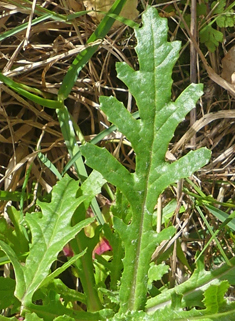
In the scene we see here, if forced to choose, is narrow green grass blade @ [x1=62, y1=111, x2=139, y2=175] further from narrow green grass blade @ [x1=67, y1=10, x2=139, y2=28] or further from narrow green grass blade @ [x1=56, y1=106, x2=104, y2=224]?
narrow green grass blade @ [x1=67, y1=10, x2=139, y2=28]

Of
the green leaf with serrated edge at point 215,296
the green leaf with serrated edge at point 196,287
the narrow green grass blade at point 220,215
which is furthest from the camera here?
the narrow green grass blade at point 220,215

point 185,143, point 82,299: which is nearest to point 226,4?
point 185,143

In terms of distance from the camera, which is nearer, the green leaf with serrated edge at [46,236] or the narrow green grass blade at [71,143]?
the green leaf with serrated edge at [46,236]

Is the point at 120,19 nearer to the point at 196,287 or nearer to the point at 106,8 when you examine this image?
the point at 106,8

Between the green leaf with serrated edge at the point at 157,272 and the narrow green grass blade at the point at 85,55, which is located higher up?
the narrow green grass blade at the point at 85,55

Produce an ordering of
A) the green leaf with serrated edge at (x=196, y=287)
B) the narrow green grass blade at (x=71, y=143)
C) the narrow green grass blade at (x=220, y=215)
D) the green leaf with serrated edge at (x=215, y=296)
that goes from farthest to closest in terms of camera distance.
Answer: the narrow green grass blade at (x=71, y=143)
the narrow green grass blade at (x=220, y=215)
the green leaf with serrated edge at (x=196, y=287)
the green leaf with serrated edge at (x=215, y=296)

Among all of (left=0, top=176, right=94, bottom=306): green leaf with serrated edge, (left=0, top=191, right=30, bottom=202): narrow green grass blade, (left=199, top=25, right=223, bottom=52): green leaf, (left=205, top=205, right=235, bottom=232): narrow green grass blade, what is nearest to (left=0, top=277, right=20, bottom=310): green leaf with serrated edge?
(left=0, top=176, right=94, bottom=306): green leaf with serrated edge

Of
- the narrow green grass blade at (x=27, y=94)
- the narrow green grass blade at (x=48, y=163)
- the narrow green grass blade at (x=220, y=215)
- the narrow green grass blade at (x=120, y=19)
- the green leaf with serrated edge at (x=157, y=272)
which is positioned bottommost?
the green leaf with serrated edge at (x=157, y=272)

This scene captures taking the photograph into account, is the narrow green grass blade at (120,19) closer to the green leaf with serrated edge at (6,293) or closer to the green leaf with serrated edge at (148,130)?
the green leaf with serrated edge at (148,130)

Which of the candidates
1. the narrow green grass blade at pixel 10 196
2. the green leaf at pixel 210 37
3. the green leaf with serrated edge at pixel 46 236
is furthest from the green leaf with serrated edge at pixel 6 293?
the green leaf at pixel 210 37

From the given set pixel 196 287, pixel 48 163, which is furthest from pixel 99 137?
pixel 196 287
